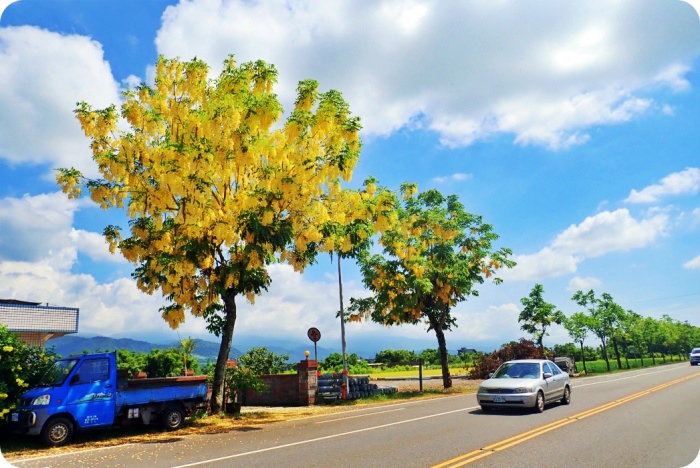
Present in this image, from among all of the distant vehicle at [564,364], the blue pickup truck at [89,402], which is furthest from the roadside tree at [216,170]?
the distant vehicle at [564,364]

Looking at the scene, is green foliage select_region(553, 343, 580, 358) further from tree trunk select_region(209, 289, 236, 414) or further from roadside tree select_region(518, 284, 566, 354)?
tree trunk select_region(209, 289, 236, 414)

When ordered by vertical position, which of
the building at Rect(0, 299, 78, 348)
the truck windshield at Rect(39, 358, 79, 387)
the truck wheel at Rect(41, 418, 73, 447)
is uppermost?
the building at Rect(0, 299, 78, 348)

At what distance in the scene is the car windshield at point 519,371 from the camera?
16.5 m

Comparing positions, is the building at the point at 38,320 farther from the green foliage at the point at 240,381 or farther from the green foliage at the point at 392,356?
the green foliage at the point at 392,356

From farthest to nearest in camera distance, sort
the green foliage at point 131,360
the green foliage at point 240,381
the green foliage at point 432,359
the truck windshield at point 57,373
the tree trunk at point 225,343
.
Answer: the green foliage at point 432,359 → the green foliage at point 131,360 → the green foliage at point 240,381 → the tree trunk at point 225,343 → the truck windshield at point 57,373

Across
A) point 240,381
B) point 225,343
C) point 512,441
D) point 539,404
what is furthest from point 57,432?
point 539,404

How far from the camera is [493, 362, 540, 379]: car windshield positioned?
54.0 ft

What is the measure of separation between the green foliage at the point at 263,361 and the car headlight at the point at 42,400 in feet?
53.6

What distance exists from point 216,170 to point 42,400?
770cm

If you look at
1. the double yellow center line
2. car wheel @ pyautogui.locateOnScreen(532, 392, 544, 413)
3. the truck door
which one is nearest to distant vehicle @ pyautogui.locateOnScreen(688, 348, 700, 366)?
the double yellow center line

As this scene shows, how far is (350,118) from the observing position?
53.1 ft

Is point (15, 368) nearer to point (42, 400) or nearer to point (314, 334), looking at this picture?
point (42, 400)

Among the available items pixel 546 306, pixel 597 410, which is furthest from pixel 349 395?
pixel 546 306

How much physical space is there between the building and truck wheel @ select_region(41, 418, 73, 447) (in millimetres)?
18394
